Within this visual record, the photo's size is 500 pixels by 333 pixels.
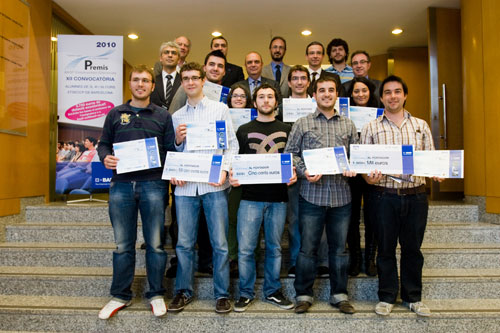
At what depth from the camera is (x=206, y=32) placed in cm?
677

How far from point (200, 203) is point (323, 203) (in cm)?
91

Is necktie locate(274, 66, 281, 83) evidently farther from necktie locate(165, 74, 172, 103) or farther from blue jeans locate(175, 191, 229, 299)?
blue jeans locate(175, 191, 229, 299)

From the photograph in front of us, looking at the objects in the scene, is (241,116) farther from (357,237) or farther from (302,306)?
(302,306)

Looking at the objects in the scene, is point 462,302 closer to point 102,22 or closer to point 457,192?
point 457,192

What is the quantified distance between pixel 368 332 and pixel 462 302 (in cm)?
89

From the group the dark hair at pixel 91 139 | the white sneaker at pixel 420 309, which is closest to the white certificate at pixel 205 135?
the white sneaker at pixel 420 309

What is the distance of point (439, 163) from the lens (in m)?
2.55

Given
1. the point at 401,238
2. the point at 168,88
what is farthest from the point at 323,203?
the point at 168,88

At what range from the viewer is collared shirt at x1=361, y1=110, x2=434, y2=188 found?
8.86 feet

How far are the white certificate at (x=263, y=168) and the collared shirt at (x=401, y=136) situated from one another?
646 millimetres

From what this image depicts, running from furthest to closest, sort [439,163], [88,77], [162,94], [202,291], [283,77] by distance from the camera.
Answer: [88,77] → [283,77] → [162,94] → [202,291] → [439,163]

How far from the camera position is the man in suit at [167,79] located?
3627mm

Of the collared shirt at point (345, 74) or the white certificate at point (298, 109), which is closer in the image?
the white certificate at point (298, 109)

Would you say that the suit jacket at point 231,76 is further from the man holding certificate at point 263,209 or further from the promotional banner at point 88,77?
the promotional banner at point 88,77
